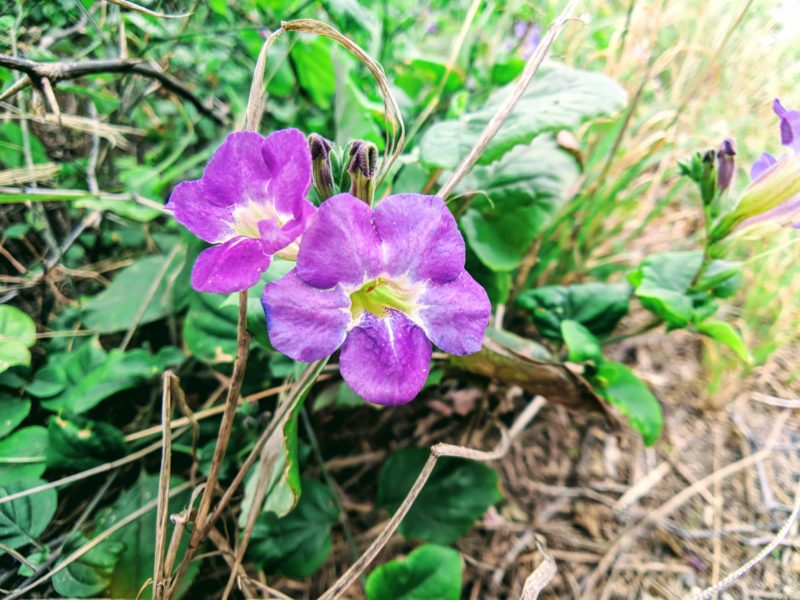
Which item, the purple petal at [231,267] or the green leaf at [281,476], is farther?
the green leaf at [281,476]

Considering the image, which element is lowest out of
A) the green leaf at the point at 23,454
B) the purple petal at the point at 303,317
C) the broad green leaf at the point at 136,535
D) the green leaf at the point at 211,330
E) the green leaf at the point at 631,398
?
the broad green leaf at the point at 136,535

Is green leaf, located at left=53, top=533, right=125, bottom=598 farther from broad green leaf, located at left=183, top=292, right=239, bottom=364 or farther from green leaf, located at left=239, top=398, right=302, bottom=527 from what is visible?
broad green leaf, located at left=183, top=292, right=239, bottom=364

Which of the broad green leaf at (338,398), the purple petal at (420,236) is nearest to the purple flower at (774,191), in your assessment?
the purple petal at (420,236)

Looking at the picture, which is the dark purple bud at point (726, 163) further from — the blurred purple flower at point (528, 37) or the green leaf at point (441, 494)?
the blurred purple flower at point (528, 37)

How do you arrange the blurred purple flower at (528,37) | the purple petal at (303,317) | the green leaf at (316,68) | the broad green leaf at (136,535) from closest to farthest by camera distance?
1. the purple petal at (303,317)
2. the broad green leaf at (136,535)
3. the green leaf at (316,68)
4. the blurred purple flower at (528,37)

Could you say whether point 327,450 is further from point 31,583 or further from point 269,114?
point 269,114
